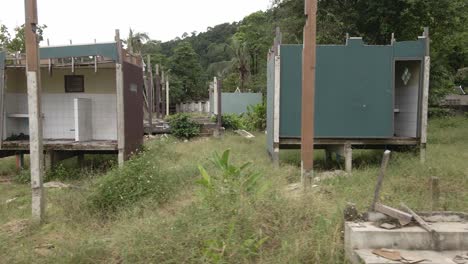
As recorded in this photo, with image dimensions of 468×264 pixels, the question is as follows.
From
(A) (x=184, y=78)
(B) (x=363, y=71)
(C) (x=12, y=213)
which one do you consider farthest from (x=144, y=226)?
(A) (x=184, y=78)

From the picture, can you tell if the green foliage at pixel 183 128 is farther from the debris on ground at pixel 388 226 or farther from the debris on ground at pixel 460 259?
the debris on ground at pixel 460 259

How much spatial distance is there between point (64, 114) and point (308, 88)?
28.6ft

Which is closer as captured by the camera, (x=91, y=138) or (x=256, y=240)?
(x=256, y=240)

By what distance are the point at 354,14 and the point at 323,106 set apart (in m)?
10.5

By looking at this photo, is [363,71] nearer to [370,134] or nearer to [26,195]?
[370,134]

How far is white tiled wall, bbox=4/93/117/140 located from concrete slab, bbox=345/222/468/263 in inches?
371

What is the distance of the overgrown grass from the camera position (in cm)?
405

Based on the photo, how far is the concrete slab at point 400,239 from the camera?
3891 millimetres

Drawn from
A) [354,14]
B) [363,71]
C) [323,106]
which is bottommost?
[323,106]

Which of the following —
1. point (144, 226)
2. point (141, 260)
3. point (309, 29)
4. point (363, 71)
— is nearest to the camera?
point (141, 260)

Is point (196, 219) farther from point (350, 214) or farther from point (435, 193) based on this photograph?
point (435, 193)

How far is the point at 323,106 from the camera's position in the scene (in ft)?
32.1

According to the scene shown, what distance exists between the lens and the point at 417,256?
3748 millimetres

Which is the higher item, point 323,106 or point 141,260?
point 323,106
